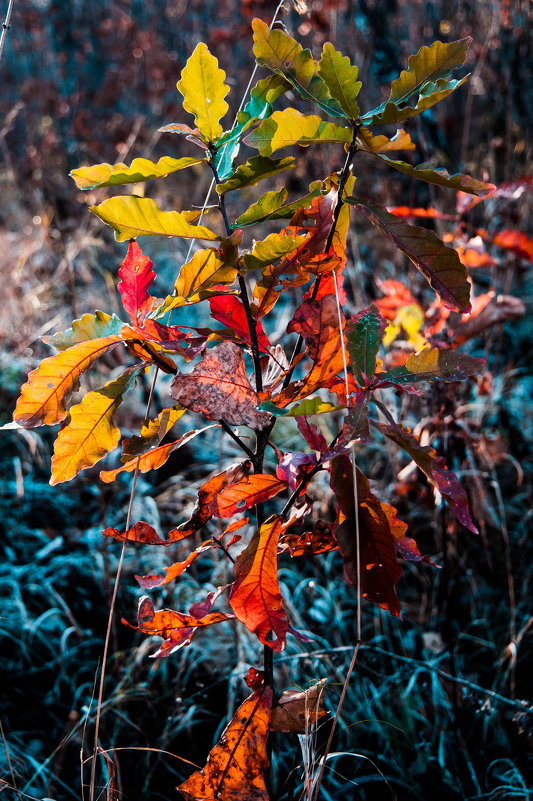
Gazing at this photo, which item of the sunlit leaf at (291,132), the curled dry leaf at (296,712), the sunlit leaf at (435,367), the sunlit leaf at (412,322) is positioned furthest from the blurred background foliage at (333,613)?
the sunlit leaf at (435,367)

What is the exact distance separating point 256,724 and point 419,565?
3.58 feet

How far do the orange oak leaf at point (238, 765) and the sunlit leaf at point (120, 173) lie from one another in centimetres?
77

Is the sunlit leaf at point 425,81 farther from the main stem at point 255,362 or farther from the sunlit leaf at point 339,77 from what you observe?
the main stem at point 255,362

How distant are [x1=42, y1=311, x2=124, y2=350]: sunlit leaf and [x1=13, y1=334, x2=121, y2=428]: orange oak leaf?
0.06 feet

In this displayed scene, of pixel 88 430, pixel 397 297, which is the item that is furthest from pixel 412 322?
pixel 88 430

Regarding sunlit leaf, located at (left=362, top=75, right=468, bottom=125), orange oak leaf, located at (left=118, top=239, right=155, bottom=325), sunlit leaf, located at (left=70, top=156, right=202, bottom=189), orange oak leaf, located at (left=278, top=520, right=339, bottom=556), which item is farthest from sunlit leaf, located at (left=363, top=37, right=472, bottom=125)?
orange oak leaf, located at (left=278, top=520, right=339, bottom=556)

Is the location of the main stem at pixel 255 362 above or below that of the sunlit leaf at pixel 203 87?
below

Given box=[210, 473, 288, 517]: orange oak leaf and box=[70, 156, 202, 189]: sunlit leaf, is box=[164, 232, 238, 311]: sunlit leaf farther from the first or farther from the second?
box=[210, 473, 288, 517]: orange oak leaf

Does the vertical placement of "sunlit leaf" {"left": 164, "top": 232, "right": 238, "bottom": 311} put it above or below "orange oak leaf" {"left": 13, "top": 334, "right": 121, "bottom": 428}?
above

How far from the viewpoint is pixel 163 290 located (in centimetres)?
365

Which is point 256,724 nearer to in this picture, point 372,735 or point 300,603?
point 372,735

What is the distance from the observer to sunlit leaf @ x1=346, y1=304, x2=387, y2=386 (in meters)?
0.82

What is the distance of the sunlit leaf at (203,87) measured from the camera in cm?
78

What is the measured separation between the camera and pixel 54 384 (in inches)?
31.9
